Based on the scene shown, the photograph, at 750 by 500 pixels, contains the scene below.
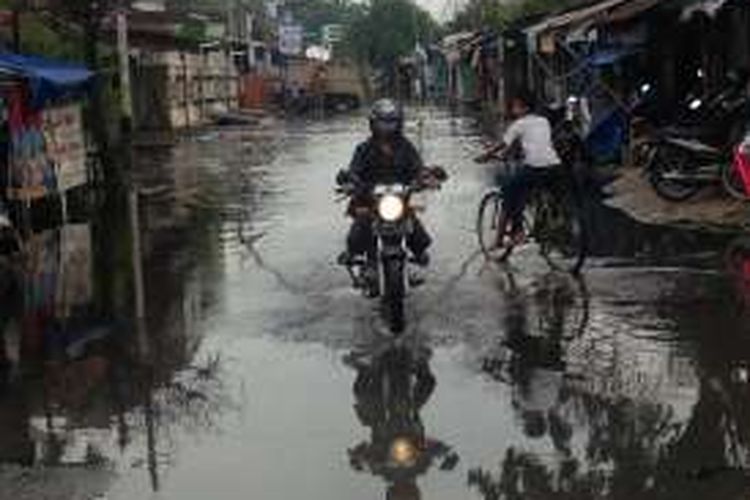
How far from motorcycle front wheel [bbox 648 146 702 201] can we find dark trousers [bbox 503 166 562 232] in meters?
4.12

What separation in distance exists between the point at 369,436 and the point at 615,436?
123 cm

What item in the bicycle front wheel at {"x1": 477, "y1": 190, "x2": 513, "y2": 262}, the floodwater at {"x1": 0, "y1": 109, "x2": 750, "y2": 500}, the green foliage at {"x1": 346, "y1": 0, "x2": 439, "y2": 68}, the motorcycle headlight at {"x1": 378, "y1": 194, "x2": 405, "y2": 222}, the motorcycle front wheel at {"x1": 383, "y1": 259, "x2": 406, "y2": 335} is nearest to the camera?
the floodwater at {"x1": 0, "y1": 109, "x2": 750, "y2": 500}

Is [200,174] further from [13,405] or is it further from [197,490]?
[197,490]

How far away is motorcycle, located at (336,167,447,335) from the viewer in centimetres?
1118

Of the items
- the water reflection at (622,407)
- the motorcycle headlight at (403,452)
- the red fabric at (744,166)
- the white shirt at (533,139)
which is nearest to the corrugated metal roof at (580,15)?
the red fabric at (744,166)

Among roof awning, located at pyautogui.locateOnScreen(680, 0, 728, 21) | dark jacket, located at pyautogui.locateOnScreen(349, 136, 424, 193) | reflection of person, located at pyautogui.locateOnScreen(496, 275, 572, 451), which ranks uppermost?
roof awning, located at pyautogui.locateOnScreen(680, 0, 728, 21)

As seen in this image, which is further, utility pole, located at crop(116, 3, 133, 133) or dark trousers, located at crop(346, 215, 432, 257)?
utility pole, located at crop(116, 3, 133, 133)

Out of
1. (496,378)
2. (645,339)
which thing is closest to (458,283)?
(645,339)

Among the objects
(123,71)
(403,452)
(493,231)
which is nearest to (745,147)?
(493,231)

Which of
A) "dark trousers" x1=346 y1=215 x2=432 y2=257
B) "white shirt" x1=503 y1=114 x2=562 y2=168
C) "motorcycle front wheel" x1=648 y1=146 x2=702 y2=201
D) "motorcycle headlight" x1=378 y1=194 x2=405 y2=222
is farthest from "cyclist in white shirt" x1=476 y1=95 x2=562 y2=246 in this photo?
"motorcycle front wheel" x1=648 y1=146 x2=702 y2=201

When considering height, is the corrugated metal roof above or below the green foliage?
below

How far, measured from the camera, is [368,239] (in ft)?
39.4

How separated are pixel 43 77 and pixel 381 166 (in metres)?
7.99

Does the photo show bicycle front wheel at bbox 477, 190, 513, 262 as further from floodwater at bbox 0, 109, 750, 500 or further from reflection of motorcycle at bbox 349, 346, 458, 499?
reflection of motorcycle at bbox 349, 346, 458, 499
